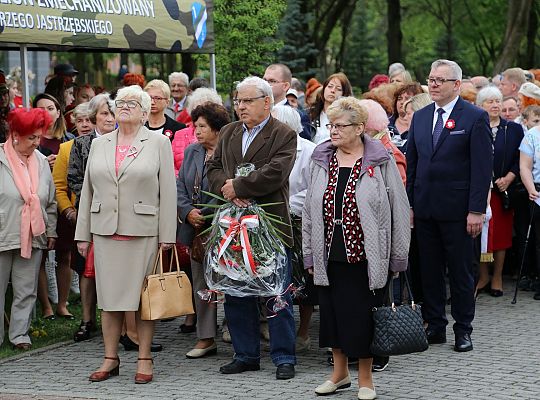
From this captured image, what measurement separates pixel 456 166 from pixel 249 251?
2.01m

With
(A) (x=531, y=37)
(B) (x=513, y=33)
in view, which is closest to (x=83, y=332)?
(B) (x=513, y=33)

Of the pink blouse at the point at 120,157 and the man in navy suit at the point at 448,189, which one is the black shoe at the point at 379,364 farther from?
the pink blouse at the point at 120,157

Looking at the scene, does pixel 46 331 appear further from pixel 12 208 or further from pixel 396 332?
pixel 396 332

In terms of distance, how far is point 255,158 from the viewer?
25.9ft

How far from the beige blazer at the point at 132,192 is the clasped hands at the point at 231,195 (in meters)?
0.41

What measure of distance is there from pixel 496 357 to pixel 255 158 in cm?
256

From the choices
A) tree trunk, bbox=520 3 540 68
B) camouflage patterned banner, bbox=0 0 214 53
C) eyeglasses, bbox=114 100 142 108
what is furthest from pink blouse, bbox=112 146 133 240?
tree trunk, bbox=520 3 540 68

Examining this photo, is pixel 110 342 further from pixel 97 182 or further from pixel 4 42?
pixel 4 42

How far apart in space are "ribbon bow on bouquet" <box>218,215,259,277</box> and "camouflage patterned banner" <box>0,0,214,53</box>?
321 centimetres

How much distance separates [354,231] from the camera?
23.4 feet

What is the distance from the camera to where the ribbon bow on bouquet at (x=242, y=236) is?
7.70 metres

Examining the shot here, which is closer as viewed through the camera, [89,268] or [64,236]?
[89,268]

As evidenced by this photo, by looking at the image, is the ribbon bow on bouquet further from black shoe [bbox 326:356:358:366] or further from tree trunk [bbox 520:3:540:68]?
tree trunk [bbox 520:3:540:68]

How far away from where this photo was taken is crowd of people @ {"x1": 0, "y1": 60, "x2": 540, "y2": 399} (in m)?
7.20
